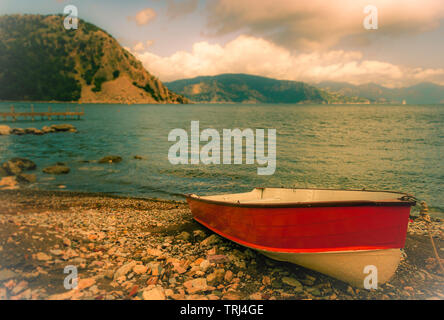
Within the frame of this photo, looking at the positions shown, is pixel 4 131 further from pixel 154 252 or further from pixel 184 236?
pixel 154 252

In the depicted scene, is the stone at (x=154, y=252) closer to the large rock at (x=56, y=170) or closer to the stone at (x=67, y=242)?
the stone at (x=67, y=242)

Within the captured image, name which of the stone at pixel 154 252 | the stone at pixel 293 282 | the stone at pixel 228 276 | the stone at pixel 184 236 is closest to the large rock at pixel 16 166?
the stone at pixel 184 236

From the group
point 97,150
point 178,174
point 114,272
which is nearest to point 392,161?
point 178,174

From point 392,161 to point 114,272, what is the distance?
93.7ft

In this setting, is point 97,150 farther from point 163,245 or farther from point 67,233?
point 163,245

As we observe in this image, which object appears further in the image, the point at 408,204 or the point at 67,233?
the point at 67,233

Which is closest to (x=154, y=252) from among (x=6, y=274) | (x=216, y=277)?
(x=216, y=277)

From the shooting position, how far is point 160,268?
667cm

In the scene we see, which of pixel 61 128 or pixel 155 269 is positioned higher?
pixel 61 128

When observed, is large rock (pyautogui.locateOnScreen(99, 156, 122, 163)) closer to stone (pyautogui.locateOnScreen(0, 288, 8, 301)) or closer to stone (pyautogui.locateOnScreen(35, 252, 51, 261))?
stone (pyautogui.locateOnScreen(35, 252, 51, 261))

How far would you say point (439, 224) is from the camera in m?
11.2

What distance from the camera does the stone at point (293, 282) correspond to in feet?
20.1

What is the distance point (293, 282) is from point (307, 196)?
323 cm

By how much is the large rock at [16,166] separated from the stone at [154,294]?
21.2 metres
